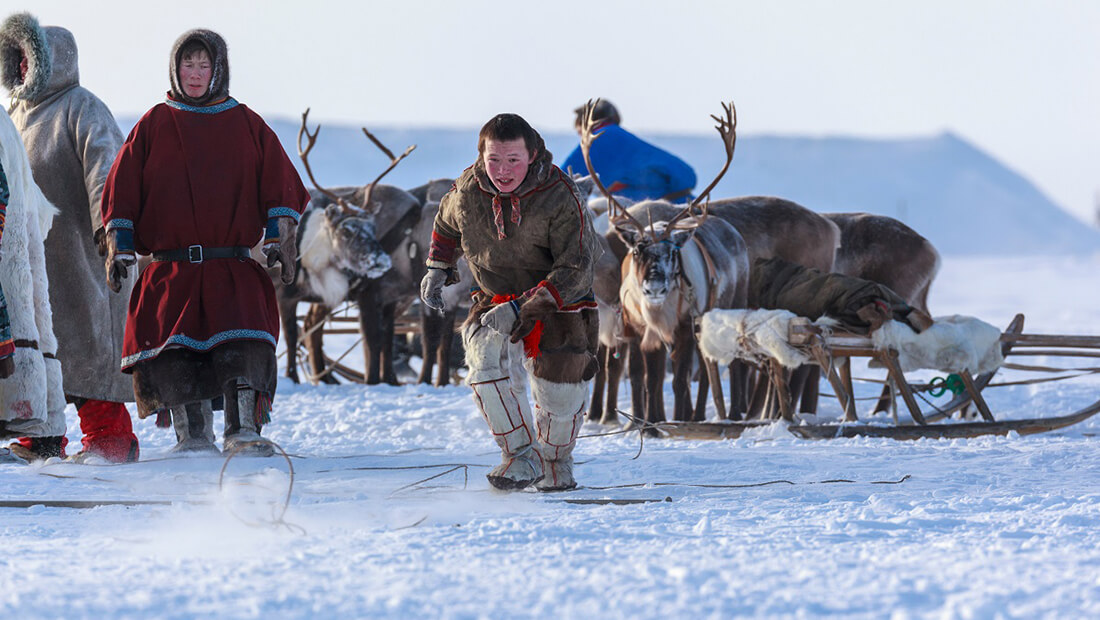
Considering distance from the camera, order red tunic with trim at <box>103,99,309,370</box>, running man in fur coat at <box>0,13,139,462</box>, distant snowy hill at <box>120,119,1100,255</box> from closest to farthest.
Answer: red tunic with trim at <box>103,99,309,370</box> → running man in fur coat at <box>0,13,139,462</box> → distant snowy hill at <box>120,119,1100,255</box>

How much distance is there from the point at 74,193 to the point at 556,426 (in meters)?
2.46

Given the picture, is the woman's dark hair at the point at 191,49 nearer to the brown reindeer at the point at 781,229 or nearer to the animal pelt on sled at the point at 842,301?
the animal pelt on sled at the point at 842,301

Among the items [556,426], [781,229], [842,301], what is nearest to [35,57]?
[556,426]

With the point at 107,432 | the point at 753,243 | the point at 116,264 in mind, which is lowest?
the point at 107,432

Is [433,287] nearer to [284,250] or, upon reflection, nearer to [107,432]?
[284,250]

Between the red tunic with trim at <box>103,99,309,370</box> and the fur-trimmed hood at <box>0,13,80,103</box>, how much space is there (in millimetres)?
715

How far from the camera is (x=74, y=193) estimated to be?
19.0ft

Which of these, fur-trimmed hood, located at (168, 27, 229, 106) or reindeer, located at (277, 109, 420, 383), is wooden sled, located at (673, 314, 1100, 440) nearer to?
fur-trimmed hood, located at (168, 27, 229, 106)

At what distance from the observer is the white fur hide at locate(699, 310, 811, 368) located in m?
6.67

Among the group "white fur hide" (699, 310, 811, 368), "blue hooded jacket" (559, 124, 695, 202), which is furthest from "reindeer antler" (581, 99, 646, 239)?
"blue hooded jacket" (559, 124, 695, 202)

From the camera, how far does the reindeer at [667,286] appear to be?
23.3ft

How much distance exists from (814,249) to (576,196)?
454 cm

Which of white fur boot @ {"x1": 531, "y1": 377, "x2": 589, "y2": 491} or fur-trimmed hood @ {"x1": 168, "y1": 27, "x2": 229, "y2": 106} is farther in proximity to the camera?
fur-trimmed hood @ {"x1": 168, "y1": 27, "x2": 229, "y2": 106}

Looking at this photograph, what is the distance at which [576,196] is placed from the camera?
14.5ft
